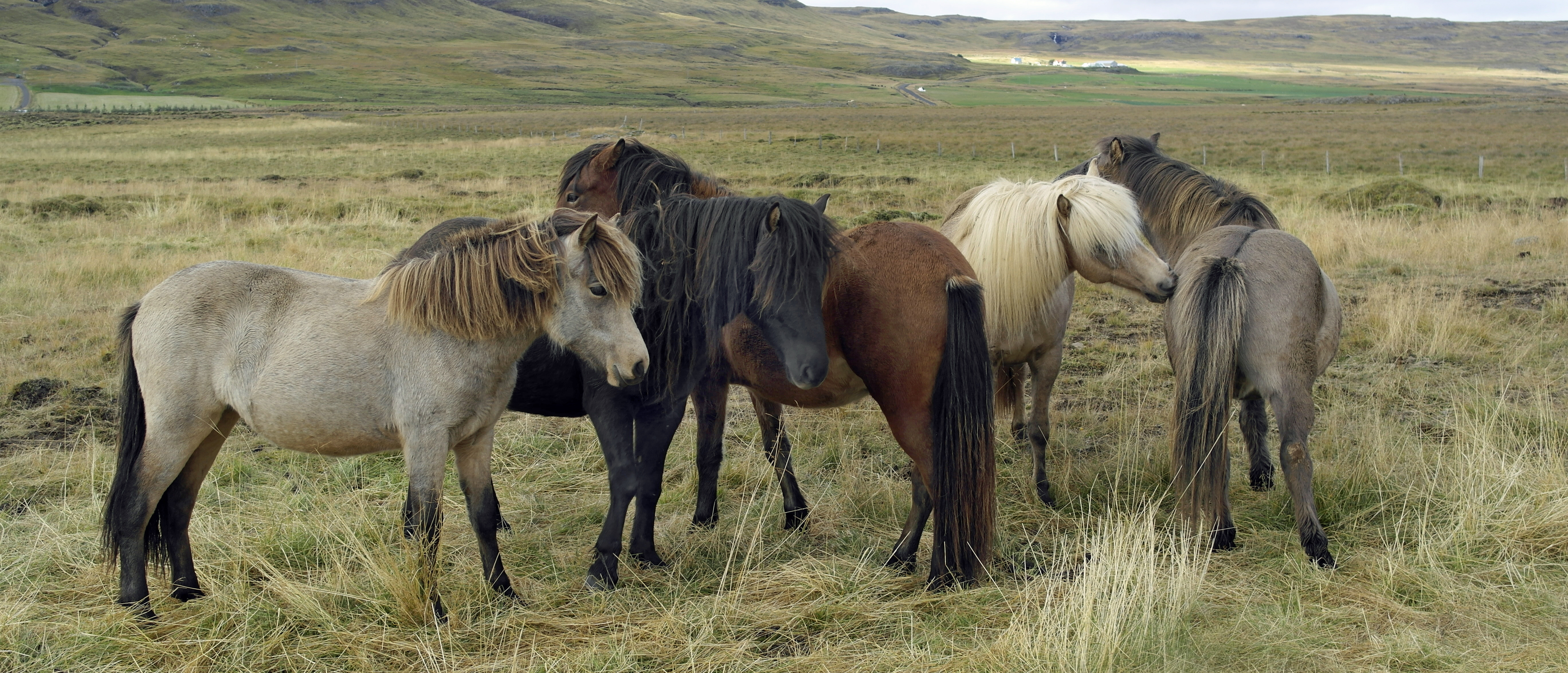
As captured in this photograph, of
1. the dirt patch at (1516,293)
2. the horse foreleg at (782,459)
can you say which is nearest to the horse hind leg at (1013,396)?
the horse foreleg at (782,459)

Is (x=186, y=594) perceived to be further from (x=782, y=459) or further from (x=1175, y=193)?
(x=1175, y=193)

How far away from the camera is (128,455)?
11.7 ft

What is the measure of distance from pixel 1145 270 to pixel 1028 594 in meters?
2.11

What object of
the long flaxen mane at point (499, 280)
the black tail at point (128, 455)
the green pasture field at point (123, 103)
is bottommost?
the black tail at point (128, 455)

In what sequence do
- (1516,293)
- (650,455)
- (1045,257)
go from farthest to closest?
1. (1516,293)
2. (1045,257)
3. (650,455)

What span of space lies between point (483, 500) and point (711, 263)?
138cm

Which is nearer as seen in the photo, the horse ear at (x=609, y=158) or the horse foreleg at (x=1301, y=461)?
the horse foreleg at (x=1301, y=461)

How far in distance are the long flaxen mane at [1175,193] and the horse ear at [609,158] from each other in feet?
9.91

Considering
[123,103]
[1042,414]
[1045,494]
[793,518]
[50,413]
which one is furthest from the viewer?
[123,103]

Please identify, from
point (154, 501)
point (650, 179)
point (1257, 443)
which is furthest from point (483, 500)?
point (1257, 443)

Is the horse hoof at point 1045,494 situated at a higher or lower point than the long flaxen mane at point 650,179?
lower

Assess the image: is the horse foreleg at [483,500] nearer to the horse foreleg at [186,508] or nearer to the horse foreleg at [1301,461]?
the horse foreleg at [186,508]

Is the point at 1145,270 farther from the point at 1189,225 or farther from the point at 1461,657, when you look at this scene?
the point at 1461,657

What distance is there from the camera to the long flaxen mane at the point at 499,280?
3352 millimetres
